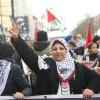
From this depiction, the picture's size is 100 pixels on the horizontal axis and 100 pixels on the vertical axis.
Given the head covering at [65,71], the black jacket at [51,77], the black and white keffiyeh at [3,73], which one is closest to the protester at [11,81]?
the black and white keffiyeh at [3,73]

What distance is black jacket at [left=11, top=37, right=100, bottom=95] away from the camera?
523cm

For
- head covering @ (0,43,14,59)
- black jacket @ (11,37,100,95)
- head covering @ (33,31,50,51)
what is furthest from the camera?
head covering @ (33,31,50,51)

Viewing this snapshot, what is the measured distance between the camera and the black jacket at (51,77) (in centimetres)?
523

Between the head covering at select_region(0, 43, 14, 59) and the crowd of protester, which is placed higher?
the head covering at select_region(0, 43, 14, 59)

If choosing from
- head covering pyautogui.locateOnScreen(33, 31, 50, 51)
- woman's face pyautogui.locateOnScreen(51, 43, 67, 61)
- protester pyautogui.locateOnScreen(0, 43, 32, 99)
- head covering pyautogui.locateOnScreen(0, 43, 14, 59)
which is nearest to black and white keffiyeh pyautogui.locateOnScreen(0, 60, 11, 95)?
protester pyautogui.locateOnScreen(0, 43, 32, 99)

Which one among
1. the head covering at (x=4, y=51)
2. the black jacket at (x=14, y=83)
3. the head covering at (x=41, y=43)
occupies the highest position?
the head covering at (x=4, y=51)

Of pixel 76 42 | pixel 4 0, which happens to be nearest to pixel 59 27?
pixel 76 42

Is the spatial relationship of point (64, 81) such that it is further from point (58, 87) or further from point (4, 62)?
point (4, 62)

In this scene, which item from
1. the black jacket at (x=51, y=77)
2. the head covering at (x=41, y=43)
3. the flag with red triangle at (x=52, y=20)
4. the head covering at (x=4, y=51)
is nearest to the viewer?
the black jacket at (x=51, y=77)

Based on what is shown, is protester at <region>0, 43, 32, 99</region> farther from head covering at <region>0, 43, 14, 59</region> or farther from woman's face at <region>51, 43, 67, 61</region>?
woman's face at <region>51, 43, 67, 61</region>

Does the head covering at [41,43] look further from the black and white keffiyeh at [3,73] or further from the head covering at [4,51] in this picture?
the black and white keffiyeh at [3,73]

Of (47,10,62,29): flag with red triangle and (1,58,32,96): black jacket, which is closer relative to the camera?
(1,58,32,96): black jacket

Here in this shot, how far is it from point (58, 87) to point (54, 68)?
0.74ft

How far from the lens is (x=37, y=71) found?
5.33 metres
